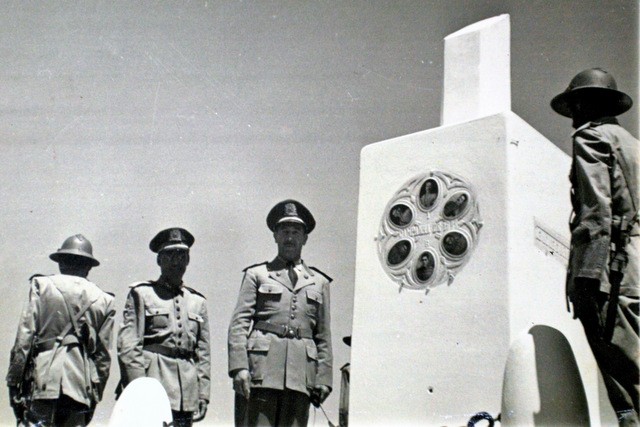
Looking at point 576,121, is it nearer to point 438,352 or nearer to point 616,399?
point 616,399

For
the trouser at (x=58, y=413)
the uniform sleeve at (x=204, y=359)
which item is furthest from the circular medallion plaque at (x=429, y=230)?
the trouser at (x=58, y=413)

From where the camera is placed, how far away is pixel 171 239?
801cm

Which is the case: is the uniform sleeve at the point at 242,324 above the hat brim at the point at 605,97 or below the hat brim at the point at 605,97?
below

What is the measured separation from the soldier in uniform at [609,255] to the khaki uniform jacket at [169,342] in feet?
11.7

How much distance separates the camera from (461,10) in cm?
883

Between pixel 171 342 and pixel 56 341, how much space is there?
0.96 metres

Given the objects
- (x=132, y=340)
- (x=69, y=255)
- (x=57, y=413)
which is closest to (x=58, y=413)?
(x=57, y=413)

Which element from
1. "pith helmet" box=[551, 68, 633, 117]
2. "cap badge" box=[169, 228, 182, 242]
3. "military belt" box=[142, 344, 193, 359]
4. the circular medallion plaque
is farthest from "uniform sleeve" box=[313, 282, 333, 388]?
"pith helmet" box=[551, 68, 633, 117]

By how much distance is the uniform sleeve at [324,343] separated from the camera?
24.4 ft

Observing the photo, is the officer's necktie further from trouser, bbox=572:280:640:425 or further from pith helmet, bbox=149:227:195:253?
trouser, bbox=572:280:640:425

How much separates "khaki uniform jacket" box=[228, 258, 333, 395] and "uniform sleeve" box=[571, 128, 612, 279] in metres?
2.93

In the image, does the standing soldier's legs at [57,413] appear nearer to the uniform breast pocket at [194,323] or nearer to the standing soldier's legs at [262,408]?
the uniform breast pocket at [194,323]

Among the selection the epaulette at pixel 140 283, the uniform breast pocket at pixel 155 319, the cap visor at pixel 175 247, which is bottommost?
the uniform breast pocket at pixel 155 319

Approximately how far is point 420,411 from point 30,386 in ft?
10.3
